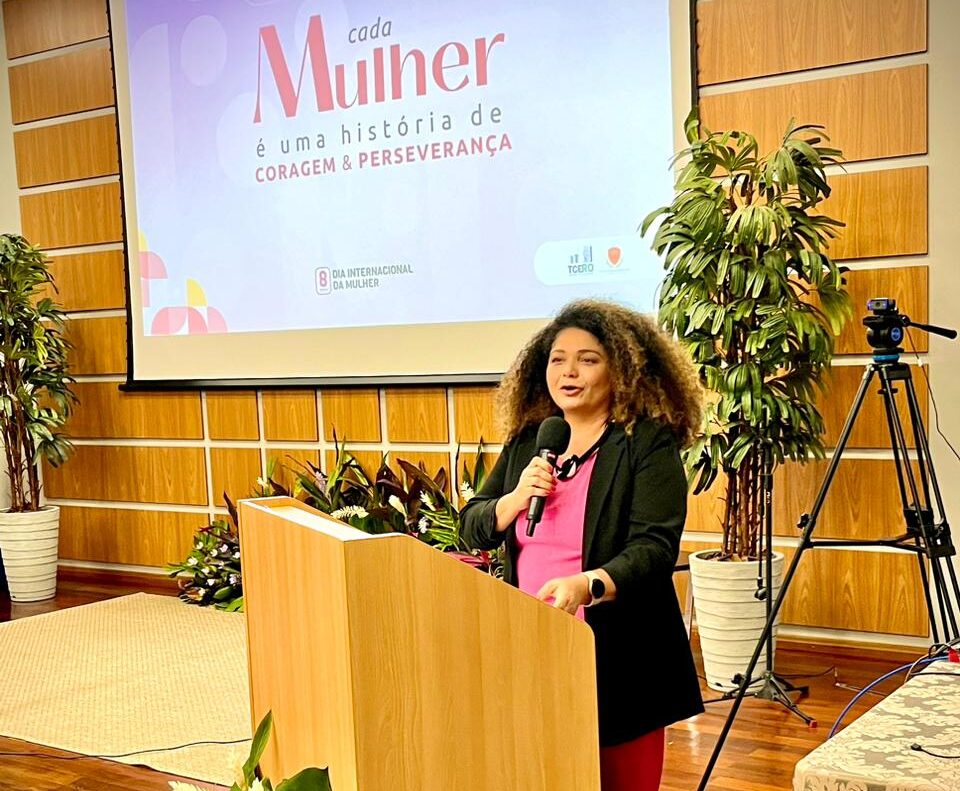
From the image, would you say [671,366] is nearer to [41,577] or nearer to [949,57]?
[949,57]

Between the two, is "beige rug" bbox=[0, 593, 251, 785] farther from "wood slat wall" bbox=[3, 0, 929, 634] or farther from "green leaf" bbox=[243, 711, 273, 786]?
"green leaf" bbox=[243, 711, 273, 786]

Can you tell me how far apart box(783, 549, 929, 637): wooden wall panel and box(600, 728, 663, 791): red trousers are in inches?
102

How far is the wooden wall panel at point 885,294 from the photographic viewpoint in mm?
4246

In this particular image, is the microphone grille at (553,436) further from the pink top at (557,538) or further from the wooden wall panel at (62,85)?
the wooden wall panel at (62,85)

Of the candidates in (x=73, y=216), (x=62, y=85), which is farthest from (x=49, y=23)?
(x=73, y=216)

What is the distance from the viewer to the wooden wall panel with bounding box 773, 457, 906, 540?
4.36 m

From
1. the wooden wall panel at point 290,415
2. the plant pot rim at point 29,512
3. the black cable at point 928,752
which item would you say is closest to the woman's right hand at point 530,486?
the black cable at point 928,752

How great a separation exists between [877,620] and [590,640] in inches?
118

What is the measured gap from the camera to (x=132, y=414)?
641cm

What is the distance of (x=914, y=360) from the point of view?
4262 mm

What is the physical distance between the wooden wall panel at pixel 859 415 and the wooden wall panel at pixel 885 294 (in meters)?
0.09

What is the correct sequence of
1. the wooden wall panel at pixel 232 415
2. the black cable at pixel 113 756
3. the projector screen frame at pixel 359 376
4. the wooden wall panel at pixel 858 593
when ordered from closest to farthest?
the black cable at pixel 113 756, the wooden wall panel at pixel 858 593, the projector screen frame at pixel 359 376, the wooden wall panel at pixel 232 415

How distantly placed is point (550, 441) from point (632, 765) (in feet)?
1.87

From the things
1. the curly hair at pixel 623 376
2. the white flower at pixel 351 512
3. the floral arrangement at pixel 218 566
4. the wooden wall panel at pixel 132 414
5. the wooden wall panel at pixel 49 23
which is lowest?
the floral arrangement at pixel 218 566
